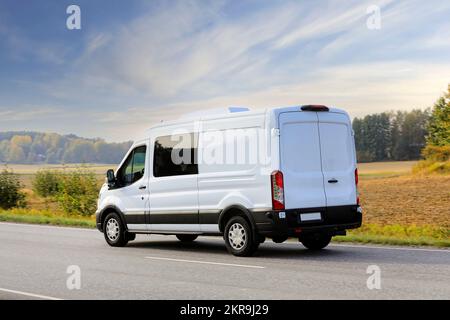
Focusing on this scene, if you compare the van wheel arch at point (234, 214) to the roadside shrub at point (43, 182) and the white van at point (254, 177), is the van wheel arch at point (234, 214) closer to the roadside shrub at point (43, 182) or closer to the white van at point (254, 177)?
the white van at point (254, 177)

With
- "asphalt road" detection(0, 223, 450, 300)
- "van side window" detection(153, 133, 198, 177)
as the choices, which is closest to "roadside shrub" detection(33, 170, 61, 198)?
"asphalt road" detection(0, 223, 450, 300)

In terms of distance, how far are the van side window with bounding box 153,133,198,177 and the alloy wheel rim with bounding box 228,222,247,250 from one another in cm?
143

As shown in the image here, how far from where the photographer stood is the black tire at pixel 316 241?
1299 centimetres

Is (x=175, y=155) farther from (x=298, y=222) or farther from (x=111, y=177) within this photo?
(x=298, y=222)

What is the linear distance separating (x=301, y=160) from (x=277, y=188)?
753mm

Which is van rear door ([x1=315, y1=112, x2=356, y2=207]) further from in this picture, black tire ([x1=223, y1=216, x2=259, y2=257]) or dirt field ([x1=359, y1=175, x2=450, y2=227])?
dirt field ([x1=359, y1=175, x2=450, y2=227])

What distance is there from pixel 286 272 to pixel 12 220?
17988 mm

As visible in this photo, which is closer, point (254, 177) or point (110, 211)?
point (254, 177)

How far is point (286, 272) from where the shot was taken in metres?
9.98

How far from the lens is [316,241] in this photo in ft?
42.9

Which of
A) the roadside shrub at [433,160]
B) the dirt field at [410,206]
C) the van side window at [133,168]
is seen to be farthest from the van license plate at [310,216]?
the roadside shrub at [433,160]

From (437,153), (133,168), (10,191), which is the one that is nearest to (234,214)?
(133,168)

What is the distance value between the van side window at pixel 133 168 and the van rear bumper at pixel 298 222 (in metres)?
3.47
